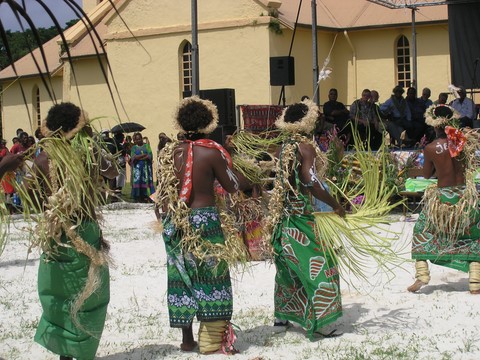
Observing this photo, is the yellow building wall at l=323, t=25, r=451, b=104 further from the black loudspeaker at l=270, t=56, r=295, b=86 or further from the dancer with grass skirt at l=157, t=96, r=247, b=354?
the dancer with grass skirt at l=157, t=96, r=247, b=354

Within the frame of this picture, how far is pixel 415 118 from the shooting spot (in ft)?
54.8

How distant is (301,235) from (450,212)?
6.45ft

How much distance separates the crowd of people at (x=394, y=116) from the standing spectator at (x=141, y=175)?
4985 mm

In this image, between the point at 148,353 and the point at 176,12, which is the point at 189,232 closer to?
the point at 148,353

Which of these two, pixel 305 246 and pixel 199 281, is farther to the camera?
pixel 305 246

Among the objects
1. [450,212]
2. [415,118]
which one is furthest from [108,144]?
[415,118]

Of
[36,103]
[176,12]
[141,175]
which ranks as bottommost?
[141,175]

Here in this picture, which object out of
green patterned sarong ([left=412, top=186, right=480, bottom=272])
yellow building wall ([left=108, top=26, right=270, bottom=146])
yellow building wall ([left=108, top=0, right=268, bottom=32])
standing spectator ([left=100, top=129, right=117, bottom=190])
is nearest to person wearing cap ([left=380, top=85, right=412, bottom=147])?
standing spectator ([left=100, top=129, right=117, bottom=190])

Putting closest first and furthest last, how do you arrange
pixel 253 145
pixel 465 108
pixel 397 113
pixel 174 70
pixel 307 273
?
pixel 307 273 < pixel 253 145 < pixel 465 108 < pixel 397 113 < pixel 174 70

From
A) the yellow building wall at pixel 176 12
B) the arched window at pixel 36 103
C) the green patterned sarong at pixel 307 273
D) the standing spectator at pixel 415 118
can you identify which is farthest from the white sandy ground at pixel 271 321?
the arched window at pixel 36 103

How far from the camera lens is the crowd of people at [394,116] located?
606 inches

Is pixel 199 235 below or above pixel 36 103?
below

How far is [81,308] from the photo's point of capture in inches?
214

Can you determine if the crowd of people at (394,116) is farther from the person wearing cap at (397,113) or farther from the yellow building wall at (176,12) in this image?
the yellow building wall at (176,12)
